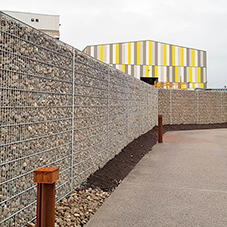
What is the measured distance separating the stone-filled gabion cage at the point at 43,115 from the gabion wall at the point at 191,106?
11446 mm

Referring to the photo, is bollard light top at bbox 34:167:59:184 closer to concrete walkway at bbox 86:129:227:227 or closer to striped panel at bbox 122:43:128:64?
concrete walkway at bbox 86:129:227:227

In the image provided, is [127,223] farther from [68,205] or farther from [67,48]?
[67,48]

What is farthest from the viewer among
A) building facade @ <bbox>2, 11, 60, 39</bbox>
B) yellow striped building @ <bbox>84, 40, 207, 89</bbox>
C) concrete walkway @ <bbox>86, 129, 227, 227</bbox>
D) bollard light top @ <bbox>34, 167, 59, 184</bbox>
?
yellow striped building @ <bbox>84, 40, 207, 89</bbox>

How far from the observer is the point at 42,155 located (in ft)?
11.7

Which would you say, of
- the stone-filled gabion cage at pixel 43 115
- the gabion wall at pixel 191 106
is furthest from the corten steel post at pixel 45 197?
the gabion wall at pixel 191 106

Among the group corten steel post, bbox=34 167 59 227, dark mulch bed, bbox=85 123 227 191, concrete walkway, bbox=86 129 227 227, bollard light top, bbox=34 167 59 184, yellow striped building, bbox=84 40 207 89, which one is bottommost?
concrete walkway, bbox=86 129 227 227

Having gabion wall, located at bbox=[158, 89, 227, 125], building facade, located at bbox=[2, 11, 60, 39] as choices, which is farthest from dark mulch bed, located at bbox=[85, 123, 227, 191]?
building facade, located at bbox=[2, 11, 60, 39]

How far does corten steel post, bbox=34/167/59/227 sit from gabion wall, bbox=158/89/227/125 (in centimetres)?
1500

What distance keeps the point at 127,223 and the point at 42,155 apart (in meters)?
1.47

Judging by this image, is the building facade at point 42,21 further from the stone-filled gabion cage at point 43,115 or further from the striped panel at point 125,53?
the stone-filled gabion cage at point 43,115

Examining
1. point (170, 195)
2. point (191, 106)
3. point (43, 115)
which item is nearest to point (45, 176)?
point (43, 115)

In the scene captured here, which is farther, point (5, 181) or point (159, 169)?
point (159, 169)

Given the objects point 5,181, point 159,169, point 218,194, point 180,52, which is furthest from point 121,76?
point 180,52

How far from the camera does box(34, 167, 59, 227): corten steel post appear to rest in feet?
7.59
